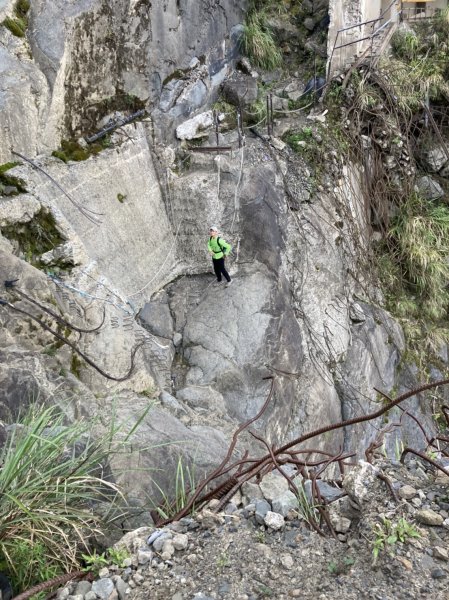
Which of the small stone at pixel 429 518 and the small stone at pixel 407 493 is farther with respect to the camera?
A: the small stone at pixel 407 493

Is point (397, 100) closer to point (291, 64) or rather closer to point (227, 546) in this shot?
point (291, 64)

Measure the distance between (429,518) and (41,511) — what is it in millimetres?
1744

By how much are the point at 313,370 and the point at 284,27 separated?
5.74 m

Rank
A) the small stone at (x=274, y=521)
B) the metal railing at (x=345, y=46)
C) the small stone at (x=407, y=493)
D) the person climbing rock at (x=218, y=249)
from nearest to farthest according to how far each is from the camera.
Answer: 1. the small stone at (x=407, y=493)
2. the small stone at (x=274, y=521)
3. the person climbing rock at (x=218, y=249)
4. the metal railing at (x=345, y=46)

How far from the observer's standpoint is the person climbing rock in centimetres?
688

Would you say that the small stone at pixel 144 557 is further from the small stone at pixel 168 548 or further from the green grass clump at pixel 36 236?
the green grass clump at pixel 36 236

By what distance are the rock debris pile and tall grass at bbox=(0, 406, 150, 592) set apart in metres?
0.24

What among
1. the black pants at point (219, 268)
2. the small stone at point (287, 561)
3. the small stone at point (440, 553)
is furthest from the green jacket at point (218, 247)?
the small stone at point (440, 553)

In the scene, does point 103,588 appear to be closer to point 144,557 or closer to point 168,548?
point 144,557

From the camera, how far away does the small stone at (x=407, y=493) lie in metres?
2.73

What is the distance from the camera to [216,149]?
7.80m

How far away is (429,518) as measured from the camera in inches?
102

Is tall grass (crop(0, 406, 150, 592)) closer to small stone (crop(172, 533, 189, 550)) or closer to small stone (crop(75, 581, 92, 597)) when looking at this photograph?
small stone (crop(75, 581, 92, 597))

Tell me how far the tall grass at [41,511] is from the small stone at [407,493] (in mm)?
1424
